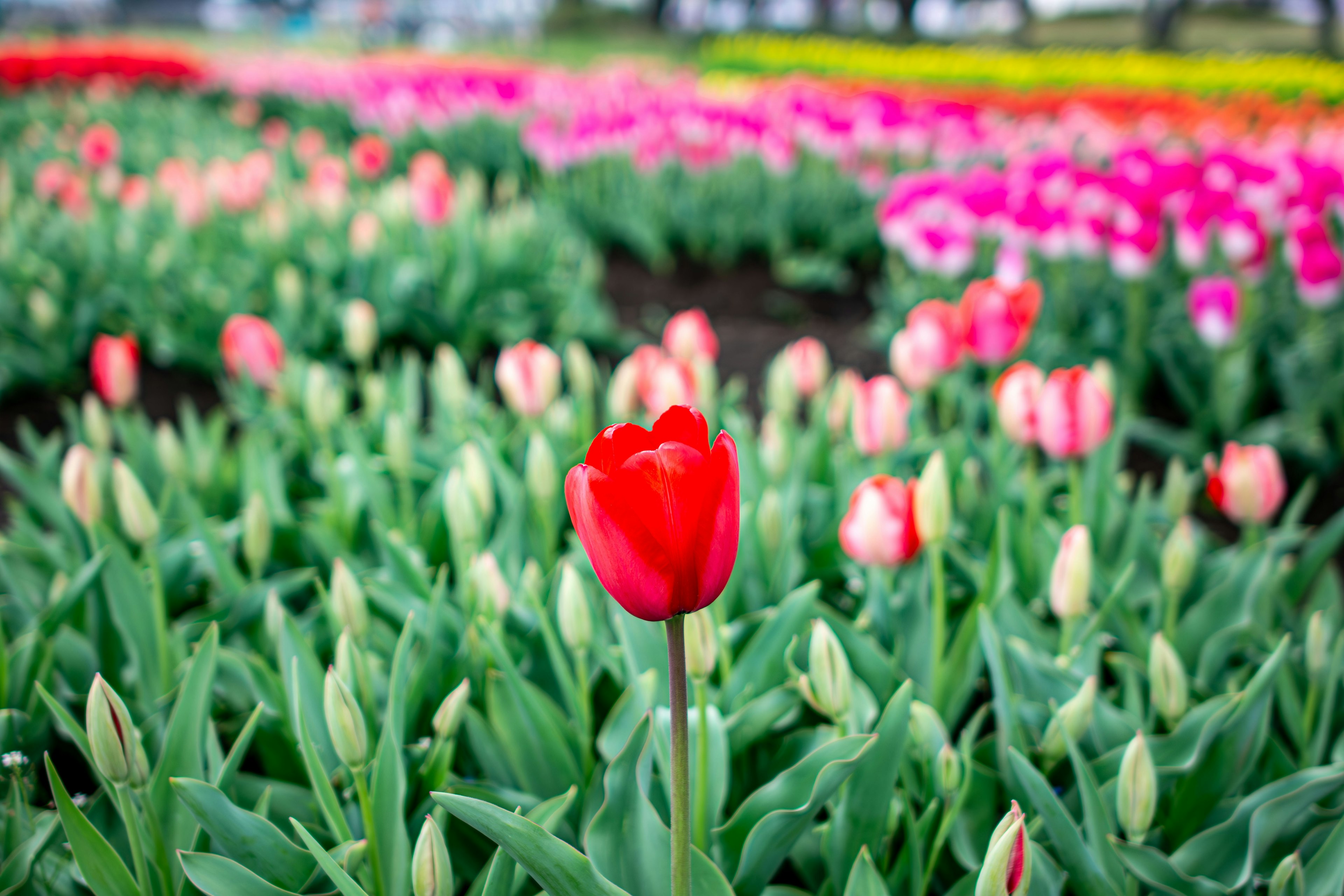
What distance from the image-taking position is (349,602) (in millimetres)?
1281

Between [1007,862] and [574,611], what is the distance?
61 cm

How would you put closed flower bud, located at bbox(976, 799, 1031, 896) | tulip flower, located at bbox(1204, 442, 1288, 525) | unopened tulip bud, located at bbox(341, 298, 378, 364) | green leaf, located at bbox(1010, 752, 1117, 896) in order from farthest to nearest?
unopened tulip bud, located at bbox(341, 298, 378, 364) → tulip flower, located at bbox(1204, 442, 1288, 525) → green leaf, located at bbox(1010, 752, 1117, 896) → closed flower bud, located at bbox(976, 799, 1031, 896)

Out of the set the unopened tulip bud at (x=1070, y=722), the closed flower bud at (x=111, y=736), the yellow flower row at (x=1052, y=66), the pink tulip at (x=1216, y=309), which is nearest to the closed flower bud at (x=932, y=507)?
the unopened tulip bud at (x=1070, y=722)

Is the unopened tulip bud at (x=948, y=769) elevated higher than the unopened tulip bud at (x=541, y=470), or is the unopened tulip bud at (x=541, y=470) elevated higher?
the unopened tulip bud at (x=541, y=470)

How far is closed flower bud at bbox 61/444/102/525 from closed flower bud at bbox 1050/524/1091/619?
5.01ft

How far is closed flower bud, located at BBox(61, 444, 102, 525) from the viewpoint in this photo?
5.05 feet

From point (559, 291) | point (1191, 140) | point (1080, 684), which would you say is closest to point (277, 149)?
point (559, 291)

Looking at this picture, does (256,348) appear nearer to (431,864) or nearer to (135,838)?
(135,838)

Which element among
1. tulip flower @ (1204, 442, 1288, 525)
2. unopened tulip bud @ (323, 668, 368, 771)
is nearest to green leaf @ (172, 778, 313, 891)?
unopened tulip bud @ (323, 668, 368, 771)

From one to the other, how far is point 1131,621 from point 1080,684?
0.28m

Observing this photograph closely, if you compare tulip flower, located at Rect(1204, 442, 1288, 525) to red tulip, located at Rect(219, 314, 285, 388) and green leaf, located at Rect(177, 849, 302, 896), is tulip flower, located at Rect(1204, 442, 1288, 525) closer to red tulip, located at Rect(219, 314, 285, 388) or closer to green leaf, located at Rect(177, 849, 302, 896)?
green leaf, located at Rect(177, 849, 302, 896)

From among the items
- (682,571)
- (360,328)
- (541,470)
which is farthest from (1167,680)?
(360,328)

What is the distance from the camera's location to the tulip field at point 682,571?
1006mm

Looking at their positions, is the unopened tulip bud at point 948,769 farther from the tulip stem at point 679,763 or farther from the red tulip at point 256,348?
the red tulip at point 256,348
